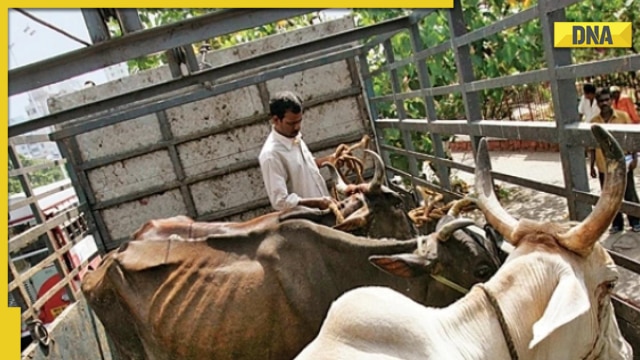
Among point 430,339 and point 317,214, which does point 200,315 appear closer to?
point 317,214

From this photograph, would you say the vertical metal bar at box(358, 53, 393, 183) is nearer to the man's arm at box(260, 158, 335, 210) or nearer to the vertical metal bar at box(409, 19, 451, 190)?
the vertical metal bar at box(409, 19, 451, 190)

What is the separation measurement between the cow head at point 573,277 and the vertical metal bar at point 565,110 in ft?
1.91

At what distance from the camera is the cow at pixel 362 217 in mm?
3791

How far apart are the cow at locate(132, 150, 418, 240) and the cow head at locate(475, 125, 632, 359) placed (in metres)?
1.63

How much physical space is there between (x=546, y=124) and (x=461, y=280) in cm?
92

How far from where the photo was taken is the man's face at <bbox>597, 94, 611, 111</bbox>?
5855mm

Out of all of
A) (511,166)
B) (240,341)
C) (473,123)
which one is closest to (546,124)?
(473,123)

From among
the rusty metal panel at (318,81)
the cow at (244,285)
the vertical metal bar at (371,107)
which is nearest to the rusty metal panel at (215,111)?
the rusty metal panel at (318,81)

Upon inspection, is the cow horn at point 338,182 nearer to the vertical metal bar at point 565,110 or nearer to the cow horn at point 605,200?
the vertical metal bar at point 565,110

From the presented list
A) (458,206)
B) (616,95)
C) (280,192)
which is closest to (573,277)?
(458,206)

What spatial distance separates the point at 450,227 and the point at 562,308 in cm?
105

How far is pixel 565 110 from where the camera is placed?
2.68 metres

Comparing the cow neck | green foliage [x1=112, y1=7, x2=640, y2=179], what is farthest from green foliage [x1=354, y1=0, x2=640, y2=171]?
the cow neck

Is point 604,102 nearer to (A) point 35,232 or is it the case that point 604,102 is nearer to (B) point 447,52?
(B) point 447,52
